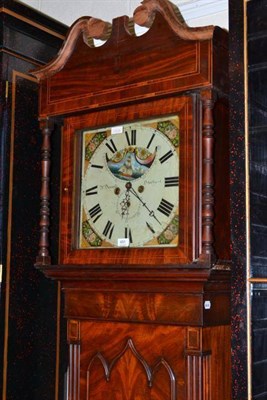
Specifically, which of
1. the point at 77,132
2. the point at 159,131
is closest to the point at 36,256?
the point at 77,132

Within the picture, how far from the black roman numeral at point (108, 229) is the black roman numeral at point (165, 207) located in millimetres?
206

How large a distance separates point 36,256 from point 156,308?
662 millimetres

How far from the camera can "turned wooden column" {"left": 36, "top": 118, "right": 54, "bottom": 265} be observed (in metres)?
2.55

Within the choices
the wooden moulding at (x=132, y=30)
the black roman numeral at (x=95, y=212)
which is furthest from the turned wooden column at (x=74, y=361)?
the wooden moulding at (x=132, y=30)

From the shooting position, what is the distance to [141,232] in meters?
2.34

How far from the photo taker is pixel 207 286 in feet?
7.28

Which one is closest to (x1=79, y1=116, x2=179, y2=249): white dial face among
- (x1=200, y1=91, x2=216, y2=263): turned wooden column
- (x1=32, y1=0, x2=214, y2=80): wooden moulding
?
(x1=200, y1=91, x2=216, y2=263): turned wooden column

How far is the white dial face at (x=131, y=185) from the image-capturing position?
7.55 feet

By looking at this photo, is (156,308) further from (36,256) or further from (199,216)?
(36,256)

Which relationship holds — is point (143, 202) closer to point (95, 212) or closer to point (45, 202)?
point (95, 212)

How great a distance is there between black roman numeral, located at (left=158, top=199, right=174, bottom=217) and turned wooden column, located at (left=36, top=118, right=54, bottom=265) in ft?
1.57

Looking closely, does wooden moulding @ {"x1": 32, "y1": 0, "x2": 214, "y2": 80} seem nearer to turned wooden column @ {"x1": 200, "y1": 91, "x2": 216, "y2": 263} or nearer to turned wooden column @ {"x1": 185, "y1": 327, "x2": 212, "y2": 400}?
turned wooden column @ {"x1": 200, "y1": 91, "x2": 216, "y2": 263}

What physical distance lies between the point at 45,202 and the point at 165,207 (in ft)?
1.66

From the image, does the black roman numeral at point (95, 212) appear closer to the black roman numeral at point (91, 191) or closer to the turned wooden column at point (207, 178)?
the black roman numeral at point (91, 191)
